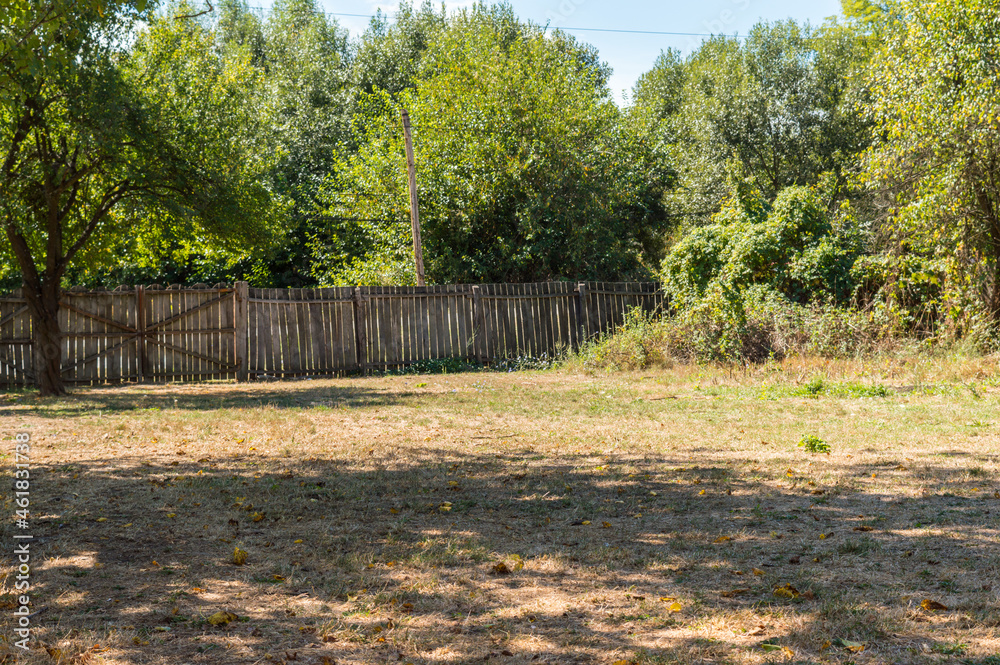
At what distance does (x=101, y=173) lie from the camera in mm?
12016

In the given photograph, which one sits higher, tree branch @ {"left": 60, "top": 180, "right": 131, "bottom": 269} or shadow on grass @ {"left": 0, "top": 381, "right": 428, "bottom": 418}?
tree branch @ {"left": 60, "top": 180, "right": 131, "bottom": 269}

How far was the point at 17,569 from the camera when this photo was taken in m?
3.67

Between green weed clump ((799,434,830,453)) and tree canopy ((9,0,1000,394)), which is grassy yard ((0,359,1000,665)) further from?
tree canopy ((9,0,1000,394))

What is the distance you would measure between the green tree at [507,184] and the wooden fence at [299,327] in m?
3.14

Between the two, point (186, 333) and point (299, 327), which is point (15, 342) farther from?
point (299, 327)

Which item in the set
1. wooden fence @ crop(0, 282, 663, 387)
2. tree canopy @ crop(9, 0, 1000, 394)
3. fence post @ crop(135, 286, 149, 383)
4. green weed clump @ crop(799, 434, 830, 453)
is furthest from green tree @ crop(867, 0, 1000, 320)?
fence post @ crop(135, 286, 149, 383)

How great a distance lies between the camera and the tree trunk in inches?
465

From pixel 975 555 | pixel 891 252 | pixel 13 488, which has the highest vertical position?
pixel 891 252

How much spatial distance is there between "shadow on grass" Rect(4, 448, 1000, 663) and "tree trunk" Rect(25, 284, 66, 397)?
6.82 metres

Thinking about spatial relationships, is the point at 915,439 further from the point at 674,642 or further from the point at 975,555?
the point at 674,642

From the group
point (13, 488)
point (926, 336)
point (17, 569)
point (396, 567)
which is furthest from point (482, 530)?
point (926, 336)

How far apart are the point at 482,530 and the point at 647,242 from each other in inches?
843

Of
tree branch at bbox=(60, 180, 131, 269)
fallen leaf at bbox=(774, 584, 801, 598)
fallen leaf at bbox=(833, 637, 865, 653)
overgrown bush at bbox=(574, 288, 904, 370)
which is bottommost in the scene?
fallen leaf at bbox=(833, 637, 865, 653)

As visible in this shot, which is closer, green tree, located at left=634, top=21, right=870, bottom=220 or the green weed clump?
the green weed clump
